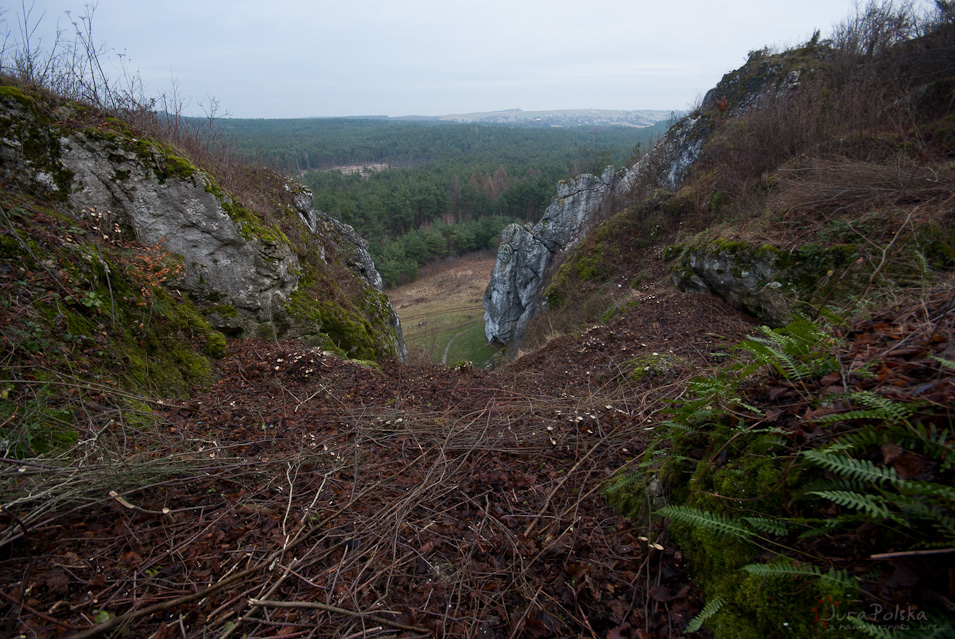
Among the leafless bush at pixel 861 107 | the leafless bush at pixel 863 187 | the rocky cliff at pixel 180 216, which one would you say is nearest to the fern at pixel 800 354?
the leafless bush at pixel 863 187

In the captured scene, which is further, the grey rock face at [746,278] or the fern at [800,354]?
the grey rock face at [746,278]

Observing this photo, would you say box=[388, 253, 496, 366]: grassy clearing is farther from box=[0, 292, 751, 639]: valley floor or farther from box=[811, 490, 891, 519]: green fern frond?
box=[811, 490, 891, 519]: green fern frond

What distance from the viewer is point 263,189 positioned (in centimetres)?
1050

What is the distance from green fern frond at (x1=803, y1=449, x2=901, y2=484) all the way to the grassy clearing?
17706 millimetres

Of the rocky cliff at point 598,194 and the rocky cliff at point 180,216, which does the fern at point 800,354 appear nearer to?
the rocky cliff at point 180,216

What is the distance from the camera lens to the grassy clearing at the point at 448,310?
25605 mm

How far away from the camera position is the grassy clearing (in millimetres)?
25605

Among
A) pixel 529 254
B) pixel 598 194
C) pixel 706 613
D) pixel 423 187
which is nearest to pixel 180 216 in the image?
pixel 706 613

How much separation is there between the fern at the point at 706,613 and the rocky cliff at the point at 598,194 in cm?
1855

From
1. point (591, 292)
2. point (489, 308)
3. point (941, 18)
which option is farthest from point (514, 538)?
point (489, 308)

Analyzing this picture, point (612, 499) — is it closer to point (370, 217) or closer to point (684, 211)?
point (684, 211)

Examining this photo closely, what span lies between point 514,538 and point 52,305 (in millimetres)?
5126

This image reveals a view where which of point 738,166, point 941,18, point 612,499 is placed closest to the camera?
point 612,499

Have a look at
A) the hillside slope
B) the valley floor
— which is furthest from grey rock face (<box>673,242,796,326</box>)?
the valley floor
